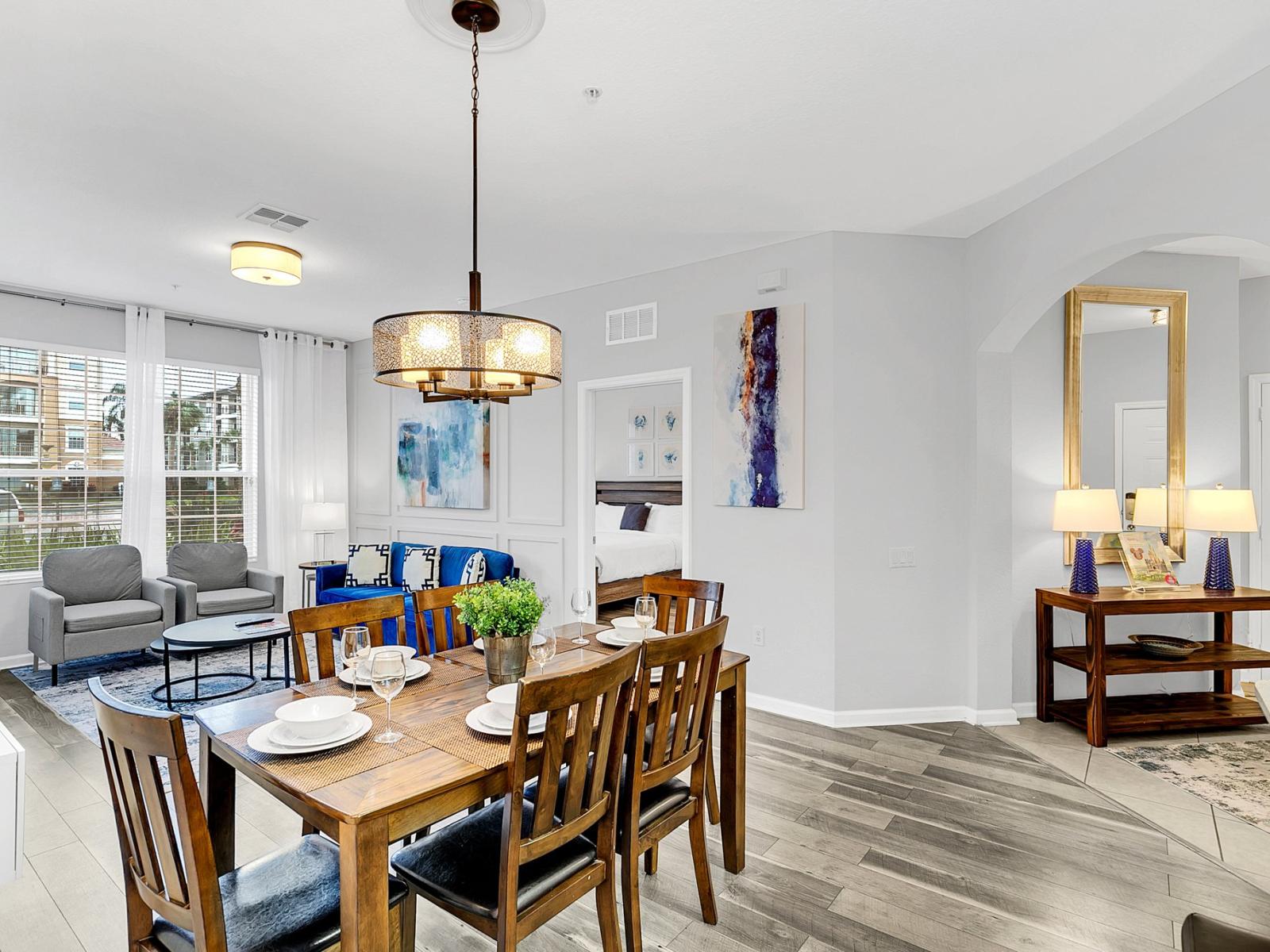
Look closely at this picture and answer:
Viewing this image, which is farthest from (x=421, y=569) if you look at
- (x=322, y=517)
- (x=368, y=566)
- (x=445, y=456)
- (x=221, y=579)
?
(x=221, y=579)

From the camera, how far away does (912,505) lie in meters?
4.02

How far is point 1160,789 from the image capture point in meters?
3.14

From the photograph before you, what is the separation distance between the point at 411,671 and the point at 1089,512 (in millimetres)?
3638

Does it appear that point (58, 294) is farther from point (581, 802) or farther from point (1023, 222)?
point (1023, 222)

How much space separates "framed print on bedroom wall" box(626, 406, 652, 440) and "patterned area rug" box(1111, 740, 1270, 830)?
17.3 feet

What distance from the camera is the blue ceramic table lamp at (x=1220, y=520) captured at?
3.76 metres

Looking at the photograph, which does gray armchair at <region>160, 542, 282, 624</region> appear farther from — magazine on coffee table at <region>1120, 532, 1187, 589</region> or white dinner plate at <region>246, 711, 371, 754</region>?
magazine on coffee table at <region>1120, 532, 1187, 589</region>

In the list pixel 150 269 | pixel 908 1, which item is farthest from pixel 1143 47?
pixel 150 269

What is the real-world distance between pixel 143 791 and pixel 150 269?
4.44 meters

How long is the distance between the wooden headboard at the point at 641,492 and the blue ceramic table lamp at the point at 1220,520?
4.54 metres

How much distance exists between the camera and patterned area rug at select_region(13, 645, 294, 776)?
4107mm

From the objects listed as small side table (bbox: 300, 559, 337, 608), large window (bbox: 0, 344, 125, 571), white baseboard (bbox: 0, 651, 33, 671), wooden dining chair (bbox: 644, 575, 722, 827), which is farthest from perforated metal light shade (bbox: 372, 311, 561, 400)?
white baseboard (bbox: 0, 651, 33, 671)

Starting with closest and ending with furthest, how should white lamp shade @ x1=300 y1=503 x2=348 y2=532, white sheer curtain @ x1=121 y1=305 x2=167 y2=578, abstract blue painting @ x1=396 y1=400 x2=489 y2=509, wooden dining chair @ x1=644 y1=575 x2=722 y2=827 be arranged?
wooden dining chair @ x1=644 y1=575 x2=722 y2=827 < white sheer curtain @ x1=121 y1=305 x2=167 y2=578 < abstract blue painting @ x1=396 y1=400 x2=489 y2=509 < white lamp shade @ x1=300 y1=503 x2=348 y2=532

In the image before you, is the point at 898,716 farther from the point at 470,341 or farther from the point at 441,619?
the point at 470,341
